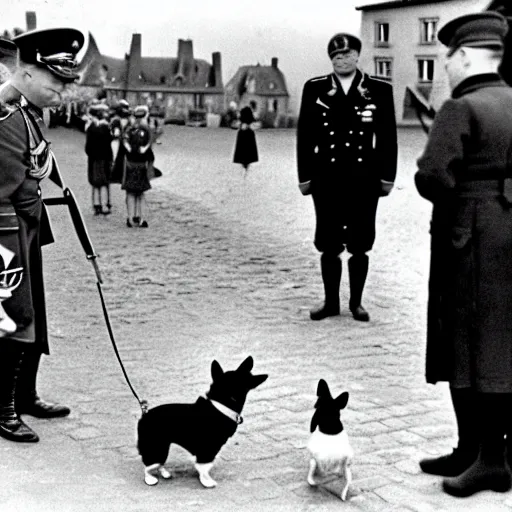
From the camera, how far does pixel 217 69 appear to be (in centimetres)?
1714

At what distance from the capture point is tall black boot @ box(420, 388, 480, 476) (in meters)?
4.93

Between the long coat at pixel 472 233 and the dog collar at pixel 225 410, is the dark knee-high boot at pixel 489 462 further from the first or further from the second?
the dog collar at pixel 225 410

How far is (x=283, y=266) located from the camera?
11.1 m

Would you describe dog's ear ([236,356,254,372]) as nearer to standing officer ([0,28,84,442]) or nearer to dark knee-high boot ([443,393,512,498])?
dark knee-high boot ([443,393,512,498])

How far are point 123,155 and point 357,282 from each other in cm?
794

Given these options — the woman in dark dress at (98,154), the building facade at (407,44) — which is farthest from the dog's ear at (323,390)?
the woman in dark dress at (98,154)

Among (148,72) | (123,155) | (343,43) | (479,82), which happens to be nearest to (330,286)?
(343,43)

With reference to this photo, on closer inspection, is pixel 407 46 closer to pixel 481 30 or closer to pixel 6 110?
pixel 6 110

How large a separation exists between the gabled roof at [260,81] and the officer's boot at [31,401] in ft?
26.0

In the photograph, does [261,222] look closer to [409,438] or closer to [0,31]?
[0,31]

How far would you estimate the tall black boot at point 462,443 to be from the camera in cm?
493

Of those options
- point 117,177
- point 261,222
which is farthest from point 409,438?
point 117,177

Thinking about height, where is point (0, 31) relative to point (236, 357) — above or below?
above

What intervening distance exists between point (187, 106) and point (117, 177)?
8.50m
